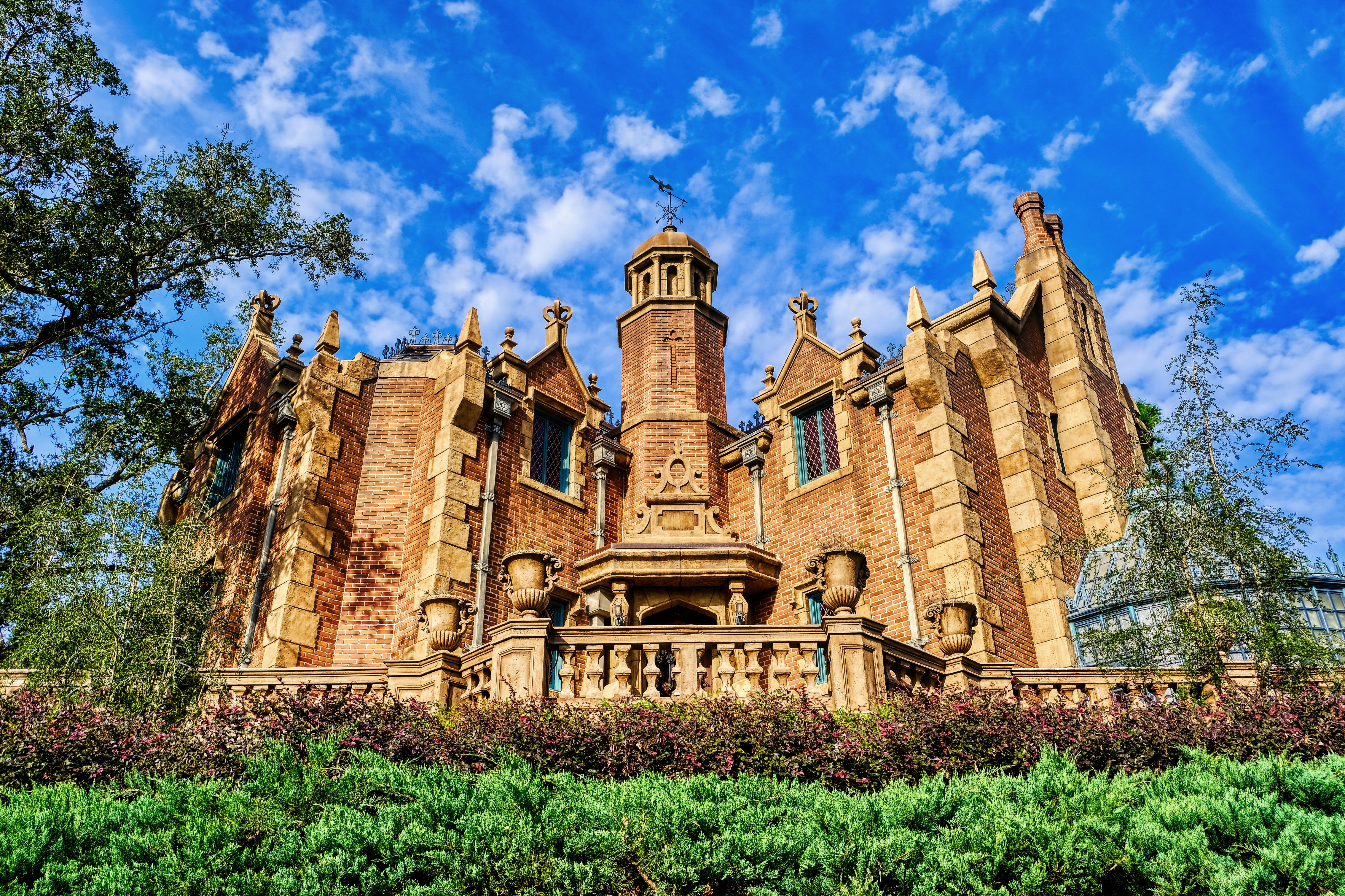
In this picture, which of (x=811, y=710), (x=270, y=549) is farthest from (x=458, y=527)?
(x=811, y=710)

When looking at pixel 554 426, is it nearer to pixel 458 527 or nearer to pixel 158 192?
pixel 458 527

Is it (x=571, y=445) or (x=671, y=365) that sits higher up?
(x=671, y=365)

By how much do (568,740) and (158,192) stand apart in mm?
15918

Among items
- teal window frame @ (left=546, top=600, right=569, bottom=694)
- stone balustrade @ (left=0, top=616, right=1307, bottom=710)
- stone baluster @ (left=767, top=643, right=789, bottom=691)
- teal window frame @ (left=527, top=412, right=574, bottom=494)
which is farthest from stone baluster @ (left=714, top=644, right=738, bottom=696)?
teal window frame @ (left=527, top=412, right=574, bottom=494)

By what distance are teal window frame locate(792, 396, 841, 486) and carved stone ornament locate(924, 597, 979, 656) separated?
21.3 ft

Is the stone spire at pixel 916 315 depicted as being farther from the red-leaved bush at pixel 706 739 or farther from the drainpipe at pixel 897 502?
the red-leaved bush at pixel 706 739

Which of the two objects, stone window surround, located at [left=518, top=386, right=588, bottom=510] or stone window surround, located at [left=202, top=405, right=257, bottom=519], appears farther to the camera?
stone window surround, located at [left=518, top=386, right=588, bottom=510]

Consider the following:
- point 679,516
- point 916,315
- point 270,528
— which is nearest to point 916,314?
point 916,315

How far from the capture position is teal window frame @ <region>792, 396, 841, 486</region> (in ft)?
62.0

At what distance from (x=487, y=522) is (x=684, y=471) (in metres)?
3.73

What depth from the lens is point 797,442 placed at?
19.7 metres

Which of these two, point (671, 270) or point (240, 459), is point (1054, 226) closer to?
point (671, 270)

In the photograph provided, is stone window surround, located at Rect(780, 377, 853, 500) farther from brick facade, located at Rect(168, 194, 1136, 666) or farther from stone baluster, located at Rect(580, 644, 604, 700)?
stone baluster, located at Rect(580, 644, 604, 700)

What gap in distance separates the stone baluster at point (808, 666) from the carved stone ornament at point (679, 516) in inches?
236
